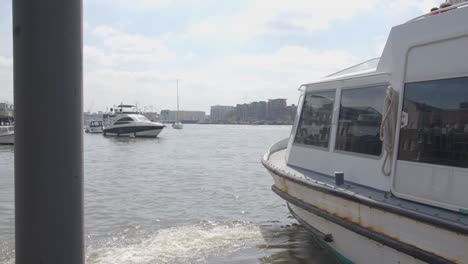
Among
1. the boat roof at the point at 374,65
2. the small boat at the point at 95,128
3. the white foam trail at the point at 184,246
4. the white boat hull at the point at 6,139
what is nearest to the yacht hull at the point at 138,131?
the small boat at the point at 95,128

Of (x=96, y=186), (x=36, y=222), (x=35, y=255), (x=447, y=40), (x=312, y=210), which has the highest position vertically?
(x=447, y=40)

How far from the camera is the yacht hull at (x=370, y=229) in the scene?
4262 mm

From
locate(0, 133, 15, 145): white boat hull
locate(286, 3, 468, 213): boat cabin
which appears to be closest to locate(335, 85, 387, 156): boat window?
locate(286, 3, 468, 213): boat cabin

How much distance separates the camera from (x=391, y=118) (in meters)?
5.36

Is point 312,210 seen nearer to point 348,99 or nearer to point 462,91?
point 348,99

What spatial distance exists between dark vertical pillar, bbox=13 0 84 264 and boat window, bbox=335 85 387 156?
4.54m

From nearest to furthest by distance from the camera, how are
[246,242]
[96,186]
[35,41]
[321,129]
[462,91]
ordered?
1. [35,41]
2. [462,91]
3. [321,129]
4. [246,242]
5. [96,186]

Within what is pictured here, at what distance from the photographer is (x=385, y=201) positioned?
16.7ft

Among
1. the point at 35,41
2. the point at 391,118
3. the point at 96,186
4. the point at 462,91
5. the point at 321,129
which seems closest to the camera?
the point at 35,41

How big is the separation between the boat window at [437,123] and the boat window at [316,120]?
201 cm

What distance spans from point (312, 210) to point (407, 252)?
1.94 m

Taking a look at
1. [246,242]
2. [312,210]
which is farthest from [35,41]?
[246,242]

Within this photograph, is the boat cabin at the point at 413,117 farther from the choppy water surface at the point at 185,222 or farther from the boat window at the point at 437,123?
the choppy water surface at the point at 185,222

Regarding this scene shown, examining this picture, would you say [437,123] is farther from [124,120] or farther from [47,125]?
[124,120]
